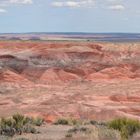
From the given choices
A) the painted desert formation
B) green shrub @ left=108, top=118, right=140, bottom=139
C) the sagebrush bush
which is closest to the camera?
green shrub @ left=108, top=118, right=140, bottom=139

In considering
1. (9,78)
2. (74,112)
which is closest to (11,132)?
(74,112)

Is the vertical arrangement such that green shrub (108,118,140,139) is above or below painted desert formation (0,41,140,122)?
above

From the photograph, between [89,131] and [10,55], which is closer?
[89,131]

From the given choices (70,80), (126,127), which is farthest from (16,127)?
(70,80)

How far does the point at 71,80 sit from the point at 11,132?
2787cm

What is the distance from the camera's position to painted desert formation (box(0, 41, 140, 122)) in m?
28.7

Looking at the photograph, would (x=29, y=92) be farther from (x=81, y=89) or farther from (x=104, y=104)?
(x=104, y=104)

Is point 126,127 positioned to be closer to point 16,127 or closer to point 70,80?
point 16,127

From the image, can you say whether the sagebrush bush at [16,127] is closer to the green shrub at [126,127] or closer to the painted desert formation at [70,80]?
the green shrub at [126,127]

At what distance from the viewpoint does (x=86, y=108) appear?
28.8 meters

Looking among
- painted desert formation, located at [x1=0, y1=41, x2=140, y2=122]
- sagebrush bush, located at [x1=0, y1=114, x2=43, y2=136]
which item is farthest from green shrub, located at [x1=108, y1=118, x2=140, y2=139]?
painted desert formation, located at [x1=0, y1=41, x2=140, y2=122]

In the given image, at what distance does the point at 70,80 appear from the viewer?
4519 cm

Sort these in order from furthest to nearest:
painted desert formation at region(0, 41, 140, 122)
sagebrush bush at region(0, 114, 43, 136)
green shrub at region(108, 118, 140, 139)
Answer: painted desert formation at region(0, 41, 140, 122) → sagebrush bush at region(0, 114, 43, 136) → green shrub at region(108, 118, 140, 139)

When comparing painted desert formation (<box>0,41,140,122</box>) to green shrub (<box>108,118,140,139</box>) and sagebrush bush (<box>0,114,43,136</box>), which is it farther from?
green shrub (<box>108,118,140,139</box>)
